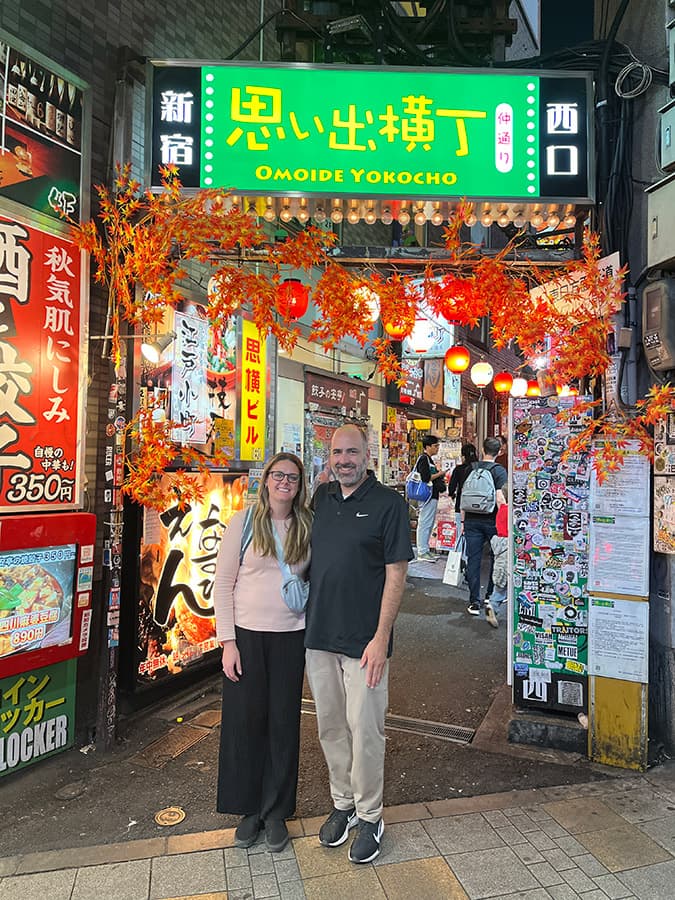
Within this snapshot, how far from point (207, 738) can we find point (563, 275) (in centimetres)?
480

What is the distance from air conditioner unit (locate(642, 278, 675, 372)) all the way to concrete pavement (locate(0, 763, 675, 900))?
9.84 feet

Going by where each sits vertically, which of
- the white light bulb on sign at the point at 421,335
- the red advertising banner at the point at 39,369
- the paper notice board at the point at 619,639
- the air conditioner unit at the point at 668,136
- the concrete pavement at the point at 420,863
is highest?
the air conditioner unit at the point at 668,136

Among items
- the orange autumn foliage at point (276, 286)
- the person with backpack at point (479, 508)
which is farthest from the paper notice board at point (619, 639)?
the person with backpack at point (479, 508)

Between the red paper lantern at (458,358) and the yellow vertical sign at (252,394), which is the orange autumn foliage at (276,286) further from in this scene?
the red paper lantern at (458,358)

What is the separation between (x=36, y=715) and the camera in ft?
14.5

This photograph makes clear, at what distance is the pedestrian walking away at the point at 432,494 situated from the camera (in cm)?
1141

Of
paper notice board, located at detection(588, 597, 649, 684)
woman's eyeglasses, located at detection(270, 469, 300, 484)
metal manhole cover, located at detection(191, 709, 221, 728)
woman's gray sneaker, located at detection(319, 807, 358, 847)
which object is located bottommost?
metal manhole cover, located at detection(191, 709, 221, 728)


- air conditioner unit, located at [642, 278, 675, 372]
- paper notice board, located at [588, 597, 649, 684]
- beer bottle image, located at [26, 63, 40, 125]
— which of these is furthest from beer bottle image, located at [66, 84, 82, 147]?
paper notice board, located at [588, 597, 649, 684]

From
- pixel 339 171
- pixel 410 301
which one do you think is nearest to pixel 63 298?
pixel 339 171

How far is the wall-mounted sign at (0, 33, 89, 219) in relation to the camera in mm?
4191

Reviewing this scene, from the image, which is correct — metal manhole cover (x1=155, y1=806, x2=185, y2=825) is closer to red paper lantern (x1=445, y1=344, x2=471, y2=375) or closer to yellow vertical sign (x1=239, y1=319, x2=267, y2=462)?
yellow vertical sign (x1=239, y1=319, x2=267, y2=462)

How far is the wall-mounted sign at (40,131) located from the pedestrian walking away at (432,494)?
26.0 ft

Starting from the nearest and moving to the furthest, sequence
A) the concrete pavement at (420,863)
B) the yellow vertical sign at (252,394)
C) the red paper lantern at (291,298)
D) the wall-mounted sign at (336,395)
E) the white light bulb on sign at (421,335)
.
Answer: the concrete pavement at (420,863)
the red paper lantern at (291,298)
the yellow vertical sign at (252,394)
the white light bulb on sign at (421,335)
the wall-mounted sign at (336,395)

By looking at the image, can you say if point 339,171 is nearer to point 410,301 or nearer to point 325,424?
point 410,301
